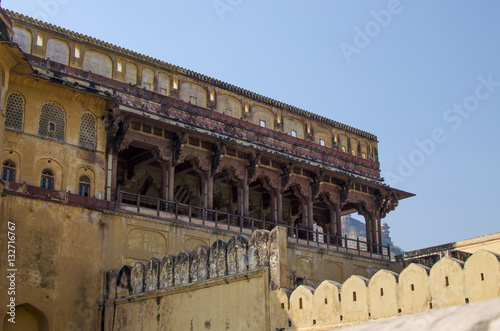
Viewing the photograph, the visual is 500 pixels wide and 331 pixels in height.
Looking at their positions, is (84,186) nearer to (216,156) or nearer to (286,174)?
(216,156)

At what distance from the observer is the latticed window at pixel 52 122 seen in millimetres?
17062

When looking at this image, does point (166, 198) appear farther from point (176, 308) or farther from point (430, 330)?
point (430, 330)

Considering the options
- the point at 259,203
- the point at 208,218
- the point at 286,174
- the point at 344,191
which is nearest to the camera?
the point at 208,218

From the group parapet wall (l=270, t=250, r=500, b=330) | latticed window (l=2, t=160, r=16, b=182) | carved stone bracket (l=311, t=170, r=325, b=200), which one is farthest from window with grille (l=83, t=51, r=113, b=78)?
parapet wall (l=270, t=250, r=500, b=330)

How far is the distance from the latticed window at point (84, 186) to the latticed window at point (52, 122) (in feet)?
4.17

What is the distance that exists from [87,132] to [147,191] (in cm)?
479

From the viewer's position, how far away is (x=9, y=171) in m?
16.0

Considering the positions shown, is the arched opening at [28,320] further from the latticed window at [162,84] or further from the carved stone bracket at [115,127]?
the latticed window at [162,84]

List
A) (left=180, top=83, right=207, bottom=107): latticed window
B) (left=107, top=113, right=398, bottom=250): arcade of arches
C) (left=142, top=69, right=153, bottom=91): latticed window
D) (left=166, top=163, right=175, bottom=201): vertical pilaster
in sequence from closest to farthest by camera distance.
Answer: (left=166, top=163, right=175, bottom=201): vertical pilaster → (left=107, top=113, right=398, bottom=250): arcade of arches → (left=142, top=69, right=153, bottom=91): latticed window → (left=180, top=83, right=207, bottom=107): latticed window

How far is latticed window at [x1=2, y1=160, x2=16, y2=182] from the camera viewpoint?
15914mm

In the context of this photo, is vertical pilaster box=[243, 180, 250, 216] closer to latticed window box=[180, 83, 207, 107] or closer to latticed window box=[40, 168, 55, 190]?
latticed window box=[180, 83, 207, 107]

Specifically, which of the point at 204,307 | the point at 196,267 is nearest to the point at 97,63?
the point at 196,267

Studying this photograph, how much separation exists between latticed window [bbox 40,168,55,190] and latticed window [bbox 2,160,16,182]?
2.44 ft

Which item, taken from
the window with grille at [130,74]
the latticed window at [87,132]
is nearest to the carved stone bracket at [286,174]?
the window with grille at [130,74]
